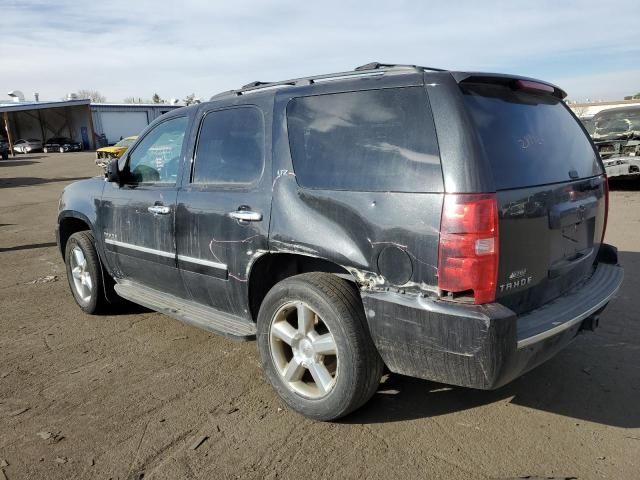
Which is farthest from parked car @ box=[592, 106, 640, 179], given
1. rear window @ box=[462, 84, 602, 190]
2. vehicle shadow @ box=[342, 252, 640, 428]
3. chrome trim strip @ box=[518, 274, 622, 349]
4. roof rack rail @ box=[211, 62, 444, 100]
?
roof rack rail @ box=[211, 62, 444, 100]

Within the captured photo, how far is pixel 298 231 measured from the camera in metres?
3.09

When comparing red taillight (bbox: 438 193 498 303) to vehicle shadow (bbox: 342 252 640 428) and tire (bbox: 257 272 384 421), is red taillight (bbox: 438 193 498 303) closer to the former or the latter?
tire (bbox: 257 272 384 421)

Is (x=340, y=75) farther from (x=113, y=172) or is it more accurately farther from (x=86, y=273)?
(x=86, y=273)

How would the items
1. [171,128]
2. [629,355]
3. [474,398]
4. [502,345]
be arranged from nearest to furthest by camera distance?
[502,345]
[474,398]
[629,355]
[171,128]

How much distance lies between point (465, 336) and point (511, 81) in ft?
4.81

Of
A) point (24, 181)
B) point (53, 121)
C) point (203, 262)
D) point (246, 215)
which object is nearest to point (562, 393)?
point (246, 215)

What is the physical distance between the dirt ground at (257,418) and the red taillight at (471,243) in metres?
0.97

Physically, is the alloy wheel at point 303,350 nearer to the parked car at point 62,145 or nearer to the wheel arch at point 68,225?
the wheel arch at point 68,225

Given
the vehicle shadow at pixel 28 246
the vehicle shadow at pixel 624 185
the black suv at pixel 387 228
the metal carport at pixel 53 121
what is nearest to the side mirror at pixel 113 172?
the black suv at pixel 387 228

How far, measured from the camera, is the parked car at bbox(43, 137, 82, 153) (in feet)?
157

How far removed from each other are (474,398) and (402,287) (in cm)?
120

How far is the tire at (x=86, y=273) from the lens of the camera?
4.98m

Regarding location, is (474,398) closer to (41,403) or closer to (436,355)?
(436,355)

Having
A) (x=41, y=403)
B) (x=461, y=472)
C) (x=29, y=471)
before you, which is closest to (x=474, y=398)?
(x=461, y=472)
